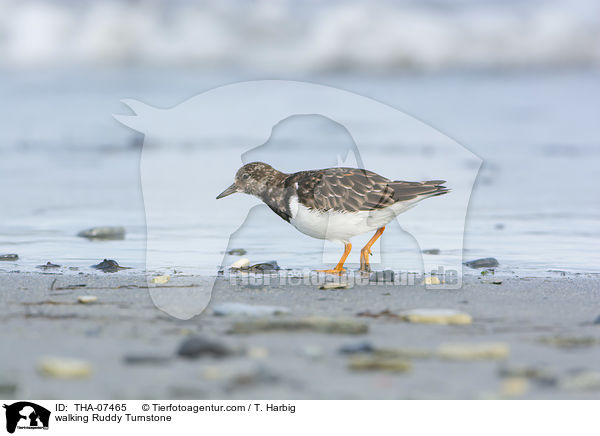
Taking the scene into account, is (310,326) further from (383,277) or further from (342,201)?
(342,201)

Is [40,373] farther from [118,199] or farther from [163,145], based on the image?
[163,145]

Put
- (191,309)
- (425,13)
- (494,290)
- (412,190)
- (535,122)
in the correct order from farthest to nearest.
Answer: (425,13)
(535,122)
(412,190)
(494,290)
(191,309)

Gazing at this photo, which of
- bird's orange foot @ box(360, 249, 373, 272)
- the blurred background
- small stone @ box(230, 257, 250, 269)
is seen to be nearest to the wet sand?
small stone @ box(230, 257, 250, 269)

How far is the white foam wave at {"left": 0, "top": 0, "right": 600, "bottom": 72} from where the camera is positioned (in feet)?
61.5

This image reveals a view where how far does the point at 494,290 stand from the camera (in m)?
5.28

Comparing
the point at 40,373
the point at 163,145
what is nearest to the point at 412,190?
the point at 40,373

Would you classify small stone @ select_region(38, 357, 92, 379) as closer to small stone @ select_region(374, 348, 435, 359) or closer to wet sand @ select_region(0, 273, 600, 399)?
wet sand @ select_region(0, 273, 600, 399)

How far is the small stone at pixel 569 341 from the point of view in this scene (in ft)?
13.0

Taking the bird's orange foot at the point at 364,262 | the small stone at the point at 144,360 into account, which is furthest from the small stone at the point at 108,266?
the small stone at the point at 144,360

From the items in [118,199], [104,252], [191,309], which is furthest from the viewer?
[118,199]

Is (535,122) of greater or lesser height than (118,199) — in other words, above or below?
above

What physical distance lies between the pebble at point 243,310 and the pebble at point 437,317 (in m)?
0.70

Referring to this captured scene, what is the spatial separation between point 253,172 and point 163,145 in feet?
17.5

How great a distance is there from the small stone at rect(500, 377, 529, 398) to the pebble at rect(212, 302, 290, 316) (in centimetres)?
152
